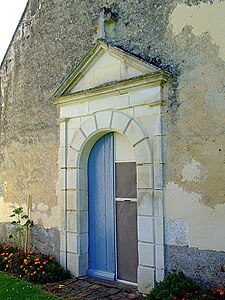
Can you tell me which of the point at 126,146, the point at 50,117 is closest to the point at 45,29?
the point at 50,117

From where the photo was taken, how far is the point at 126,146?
18.8ft

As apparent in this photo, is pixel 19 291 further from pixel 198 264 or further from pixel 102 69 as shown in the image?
pixel 102 69

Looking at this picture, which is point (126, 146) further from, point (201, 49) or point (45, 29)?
point (45, 29)

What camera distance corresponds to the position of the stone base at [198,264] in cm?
445

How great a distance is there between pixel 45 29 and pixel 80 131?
2321 millimetres

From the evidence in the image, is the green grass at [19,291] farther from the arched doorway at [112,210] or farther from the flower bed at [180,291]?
the flower bed at [180,291]

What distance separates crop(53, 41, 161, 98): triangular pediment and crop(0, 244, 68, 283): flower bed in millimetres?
2850

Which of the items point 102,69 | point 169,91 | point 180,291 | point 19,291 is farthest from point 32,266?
point 169,91

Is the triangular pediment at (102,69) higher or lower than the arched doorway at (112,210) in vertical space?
higher

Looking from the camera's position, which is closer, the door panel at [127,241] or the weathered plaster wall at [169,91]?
the weathered plaster wall at [169,91]

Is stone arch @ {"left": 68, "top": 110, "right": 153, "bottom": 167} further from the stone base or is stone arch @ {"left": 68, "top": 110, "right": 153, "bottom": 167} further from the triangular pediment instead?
the stone base

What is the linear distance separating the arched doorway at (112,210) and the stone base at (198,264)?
30.3 inches

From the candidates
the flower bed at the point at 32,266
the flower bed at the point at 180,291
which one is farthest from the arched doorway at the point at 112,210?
the flower bed at the point at 180,291

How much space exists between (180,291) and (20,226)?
154 inches
